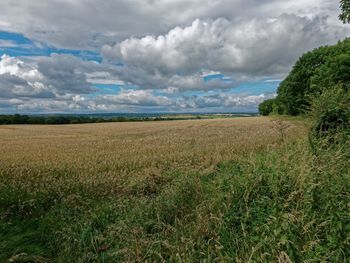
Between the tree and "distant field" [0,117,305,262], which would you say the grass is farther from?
the tree

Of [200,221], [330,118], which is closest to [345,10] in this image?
[330,118]

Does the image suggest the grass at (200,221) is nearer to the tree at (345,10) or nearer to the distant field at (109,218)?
the distant field at (109,218)

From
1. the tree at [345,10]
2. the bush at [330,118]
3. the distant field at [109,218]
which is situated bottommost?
the distant field at [109,218]

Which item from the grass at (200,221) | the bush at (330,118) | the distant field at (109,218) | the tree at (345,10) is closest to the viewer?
the grass at (200,221)

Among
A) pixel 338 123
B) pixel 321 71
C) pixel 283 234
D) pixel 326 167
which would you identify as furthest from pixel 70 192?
pixel 321 71

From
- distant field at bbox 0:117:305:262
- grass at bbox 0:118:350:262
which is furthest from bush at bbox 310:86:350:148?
distant field at bbox 0:117:305:262

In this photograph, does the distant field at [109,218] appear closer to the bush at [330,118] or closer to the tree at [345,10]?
the bush at [330,118]

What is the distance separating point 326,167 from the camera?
209 inches

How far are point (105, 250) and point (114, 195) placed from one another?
2786mm

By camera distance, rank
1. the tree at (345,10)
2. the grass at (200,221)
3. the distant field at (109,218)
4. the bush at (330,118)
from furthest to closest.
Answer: the tree at (345,10)
the bush at (330,118)
the distant field at (109,218)
the grass at (200,221)

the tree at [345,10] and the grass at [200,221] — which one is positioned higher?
the tree at [345,10]

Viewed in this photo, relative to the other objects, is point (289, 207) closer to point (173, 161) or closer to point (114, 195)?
point (114, 195)

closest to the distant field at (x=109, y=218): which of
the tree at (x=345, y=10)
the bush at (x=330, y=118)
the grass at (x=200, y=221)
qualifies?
the grass at (x=200, y=221)

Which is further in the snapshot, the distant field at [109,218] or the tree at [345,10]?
the tree at [345,10]
